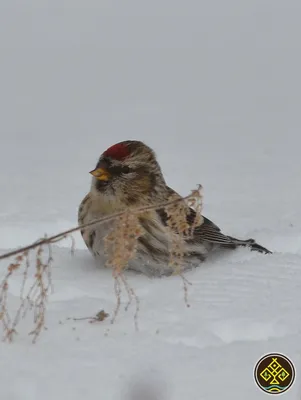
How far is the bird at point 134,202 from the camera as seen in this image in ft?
15.3

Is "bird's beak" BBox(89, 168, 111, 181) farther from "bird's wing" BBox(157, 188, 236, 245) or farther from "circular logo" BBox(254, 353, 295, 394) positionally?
"circular logo" BBox(254, 353, 295, 394)

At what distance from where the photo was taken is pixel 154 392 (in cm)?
296

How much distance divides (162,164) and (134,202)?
3984 millimetres

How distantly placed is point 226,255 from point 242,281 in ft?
2.84

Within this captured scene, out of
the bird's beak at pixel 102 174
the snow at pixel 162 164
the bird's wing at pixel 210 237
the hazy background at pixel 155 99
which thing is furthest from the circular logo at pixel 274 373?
the hazy background at pixel 155 99

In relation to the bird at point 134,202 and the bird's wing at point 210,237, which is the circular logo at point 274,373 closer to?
the bird at point 134,202

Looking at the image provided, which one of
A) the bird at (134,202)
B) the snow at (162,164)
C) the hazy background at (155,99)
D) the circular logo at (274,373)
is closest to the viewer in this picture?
the circular logo at (274,373)

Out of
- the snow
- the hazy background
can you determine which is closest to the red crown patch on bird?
the snow

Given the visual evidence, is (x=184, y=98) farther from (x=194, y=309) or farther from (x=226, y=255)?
(x=194, y=309)

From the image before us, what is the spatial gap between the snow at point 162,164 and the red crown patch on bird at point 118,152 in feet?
1.83

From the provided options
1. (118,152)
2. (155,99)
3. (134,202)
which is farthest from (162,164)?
(118,152)

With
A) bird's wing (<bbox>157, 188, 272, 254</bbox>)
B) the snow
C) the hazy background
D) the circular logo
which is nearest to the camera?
the circular logo

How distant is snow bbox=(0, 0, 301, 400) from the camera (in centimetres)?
320

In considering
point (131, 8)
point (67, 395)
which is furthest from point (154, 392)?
point (131, 8)
